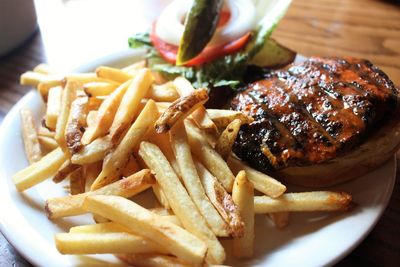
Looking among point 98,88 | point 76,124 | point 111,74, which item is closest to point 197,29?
point 111,74

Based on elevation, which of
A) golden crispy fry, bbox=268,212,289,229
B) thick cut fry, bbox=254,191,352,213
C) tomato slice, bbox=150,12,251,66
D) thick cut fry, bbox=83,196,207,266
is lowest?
Result: golden crispy fry, bbox=268,212,289,229

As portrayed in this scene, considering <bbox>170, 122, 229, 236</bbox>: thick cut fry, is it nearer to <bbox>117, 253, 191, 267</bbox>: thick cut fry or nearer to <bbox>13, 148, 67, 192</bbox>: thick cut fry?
<bbox>117, 253, 191, 267</bbox>: thick cut fry

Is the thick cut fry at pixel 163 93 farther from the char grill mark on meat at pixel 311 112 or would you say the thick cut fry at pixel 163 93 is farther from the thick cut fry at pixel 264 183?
the thick cut fry at pixel 264 183

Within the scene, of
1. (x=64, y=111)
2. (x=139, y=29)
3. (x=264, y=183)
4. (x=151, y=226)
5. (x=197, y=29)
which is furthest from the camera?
(x=139, y=29)

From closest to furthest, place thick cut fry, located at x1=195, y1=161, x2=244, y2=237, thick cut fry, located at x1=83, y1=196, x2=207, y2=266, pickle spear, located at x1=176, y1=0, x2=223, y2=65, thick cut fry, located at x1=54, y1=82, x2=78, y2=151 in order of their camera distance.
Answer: thick cut fry, located at x1=83, y1=196, x2=207, y2=266 → thick cut fry, located at x1=195, y1=161, x2=244, y2=237 → thick cut fry, located at x1=54, y1=82, x2=78, y2=151 → pickle spear, located at x1=176, y1=0, x2=223, y2=65

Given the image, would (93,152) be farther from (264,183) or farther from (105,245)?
(264,183)

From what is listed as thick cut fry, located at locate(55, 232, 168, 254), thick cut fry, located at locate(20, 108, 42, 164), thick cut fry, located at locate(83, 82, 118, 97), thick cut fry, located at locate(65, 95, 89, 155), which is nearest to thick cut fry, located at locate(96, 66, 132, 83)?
thick cut fry, located at locate(83, 82, 118, 97)

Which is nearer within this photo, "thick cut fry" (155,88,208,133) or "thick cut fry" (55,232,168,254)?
"thick cut fry" (55,232,168,254)
